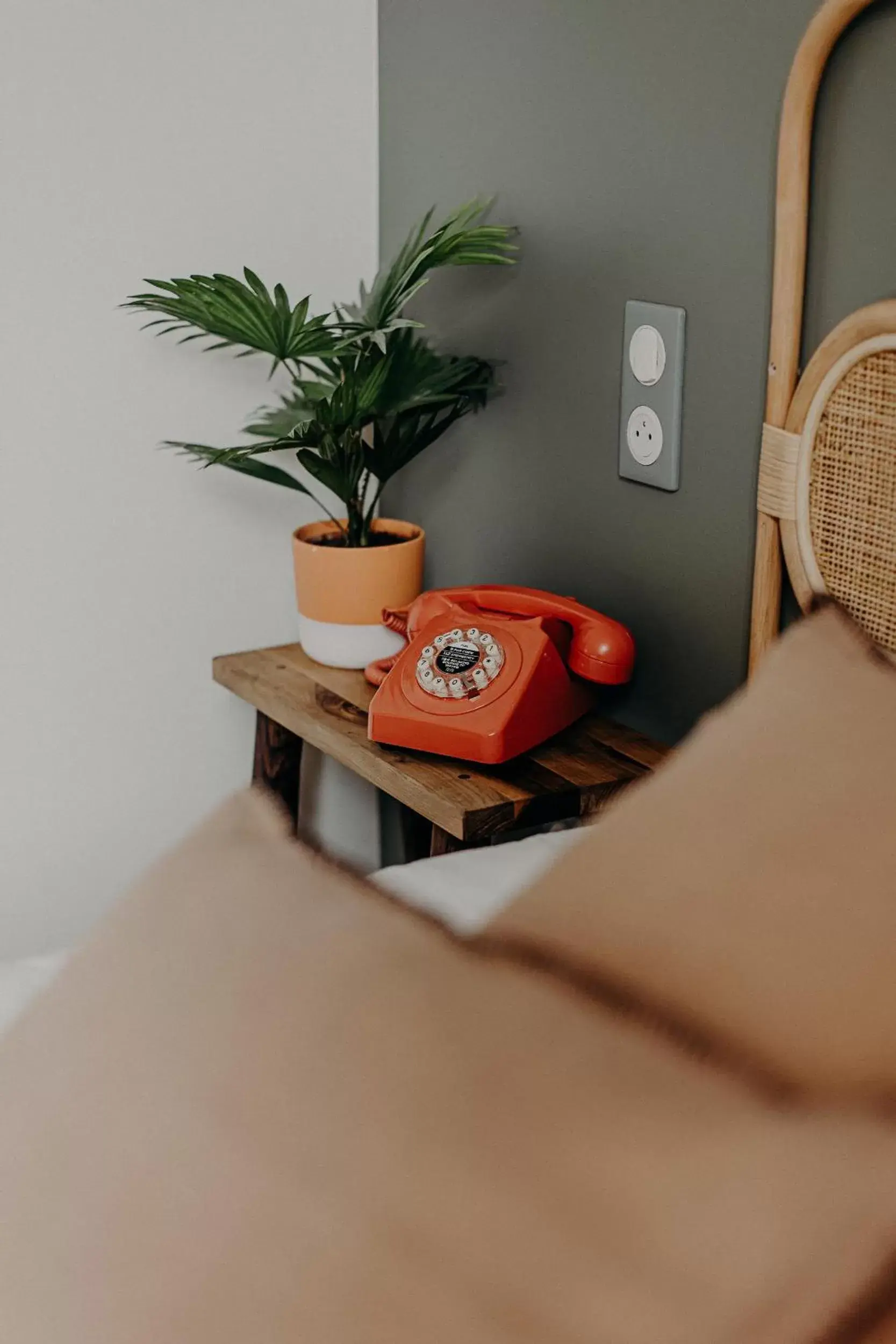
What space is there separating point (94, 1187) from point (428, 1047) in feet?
0.52

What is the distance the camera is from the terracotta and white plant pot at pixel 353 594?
1.60m

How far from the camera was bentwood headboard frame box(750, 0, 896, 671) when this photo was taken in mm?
1122

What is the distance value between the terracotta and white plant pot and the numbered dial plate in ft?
0.60

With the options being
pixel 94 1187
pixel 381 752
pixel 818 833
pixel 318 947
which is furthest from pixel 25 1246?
pixel 381 752

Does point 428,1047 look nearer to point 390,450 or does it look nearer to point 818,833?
point 818,833

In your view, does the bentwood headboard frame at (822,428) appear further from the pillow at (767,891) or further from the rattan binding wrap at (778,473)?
the pillow at (767,891)

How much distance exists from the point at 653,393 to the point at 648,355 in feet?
0.12

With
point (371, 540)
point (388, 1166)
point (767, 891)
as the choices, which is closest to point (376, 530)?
point (371, 540)

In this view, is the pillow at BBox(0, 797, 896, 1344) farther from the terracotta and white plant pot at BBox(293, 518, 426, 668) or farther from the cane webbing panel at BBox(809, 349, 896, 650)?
the terracotta and white plant pot at BBox(293, 518, 426, 668)

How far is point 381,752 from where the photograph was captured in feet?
4.64

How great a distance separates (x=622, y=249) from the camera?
1.44m

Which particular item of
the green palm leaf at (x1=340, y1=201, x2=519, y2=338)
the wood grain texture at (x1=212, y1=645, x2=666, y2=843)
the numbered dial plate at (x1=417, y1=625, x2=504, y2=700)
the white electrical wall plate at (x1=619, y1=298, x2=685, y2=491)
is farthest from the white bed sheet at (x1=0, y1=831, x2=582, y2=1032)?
the green palm leaf at (x1=340, y1=201, x2=519, y2=338)

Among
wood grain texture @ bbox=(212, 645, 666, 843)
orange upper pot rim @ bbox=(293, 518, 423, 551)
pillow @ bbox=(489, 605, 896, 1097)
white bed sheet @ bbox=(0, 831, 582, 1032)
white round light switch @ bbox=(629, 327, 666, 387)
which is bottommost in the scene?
white bed sheet @ bbox=(0, 831, 582, 1032)

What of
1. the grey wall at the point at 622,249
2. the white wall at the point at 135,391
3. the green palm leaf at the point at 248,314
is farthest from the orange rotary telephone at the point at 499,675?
the white wall at the point at 135,391
